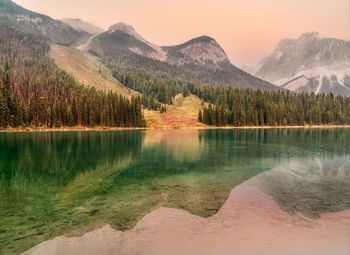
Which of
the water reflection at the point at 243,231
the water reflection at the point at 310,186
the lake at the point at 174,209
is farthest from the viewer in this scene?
the water reflection at the point at 310,186

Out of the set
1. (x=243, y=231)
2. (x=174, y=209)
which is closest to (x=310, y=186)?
(x=174, y=209)

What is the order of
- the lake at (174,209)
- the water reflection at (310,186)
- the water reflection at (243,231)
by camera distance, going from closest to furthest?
1. the water reflection at (243,231)
2. the lake at (174,209)
3. the water reflection at (310,186)

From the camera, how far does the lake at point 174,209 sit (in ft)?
84.9

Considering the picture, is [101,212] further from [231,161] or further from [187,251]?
[231,161]

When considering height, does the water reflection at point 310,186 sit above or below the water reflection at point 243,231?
above

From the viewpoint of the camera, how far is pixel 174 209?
119 ft

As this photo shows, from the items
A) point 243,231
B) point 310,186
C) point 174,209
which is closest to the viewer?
point 243,231

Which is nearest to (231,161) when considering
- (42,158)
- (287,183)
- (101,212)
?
(287,183)

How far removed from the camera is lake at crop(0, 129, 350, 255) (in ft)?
84.9

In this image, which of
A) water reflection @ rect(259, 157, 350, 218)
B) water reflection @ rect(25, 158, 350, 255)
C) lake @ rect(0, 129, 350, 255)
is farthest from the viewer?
water reflection @ rect(259, 157, 350, 218)

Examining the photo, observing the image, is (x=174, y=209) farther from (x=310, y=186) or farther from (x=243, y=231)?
(x=310, y=186)

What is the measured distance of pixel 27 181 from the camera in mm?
51531

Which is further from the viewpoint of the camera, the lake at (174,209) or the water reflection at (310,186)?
the water reflection at (310,186)

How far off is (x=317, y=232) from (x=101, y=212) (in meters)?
19.1
